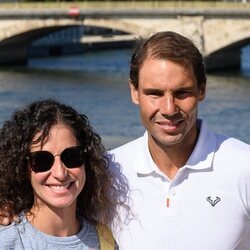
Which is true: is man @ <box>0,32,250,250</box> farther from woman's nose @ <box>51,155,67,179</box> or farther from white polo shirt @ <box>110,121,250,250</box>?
woman's nose @ <box>51,155,67,179</box>

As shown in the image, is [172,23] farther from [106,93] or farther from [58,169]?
[58,169]

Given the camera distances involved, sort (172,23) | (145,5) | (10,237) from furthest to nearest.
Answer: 1. (145,5)
2. (172,23)
3. (10,237)

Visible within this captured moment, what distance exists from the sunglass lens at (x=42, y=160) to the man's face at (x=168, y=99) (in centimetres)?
26

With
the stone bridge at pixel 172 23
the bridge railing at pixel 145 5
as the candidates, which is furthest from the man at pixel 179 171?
the bridge railing at pixel 145 5

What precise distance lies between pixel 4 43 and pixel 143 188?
77.0 feet

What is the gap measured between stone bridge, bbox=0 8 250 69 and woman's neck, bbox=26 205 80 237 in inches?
760

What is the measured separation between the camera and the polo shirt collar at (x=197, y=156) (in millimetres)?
1983

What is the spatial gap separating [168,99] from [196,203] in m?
0.25

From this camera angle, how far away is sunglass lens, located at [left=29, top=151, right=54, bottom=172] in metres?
1.84

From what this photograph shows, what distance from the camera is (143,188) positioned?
2.01 metres

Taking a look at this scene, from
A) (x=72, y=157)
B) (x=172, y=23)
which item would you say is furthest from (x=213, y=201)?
(x=172, y=23)

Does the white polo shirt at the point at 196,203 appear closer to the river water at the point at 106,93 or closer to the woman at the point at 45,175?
the woman at the point at 45,175

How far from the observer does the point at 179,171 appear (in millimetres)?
1980

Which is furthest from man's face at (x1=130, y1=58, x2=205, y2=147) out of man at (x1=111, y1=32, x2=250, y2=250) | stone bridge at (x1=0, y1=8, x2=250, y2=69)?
stone bridge at (x1=0, y1=8, x2=250, y2=69)
